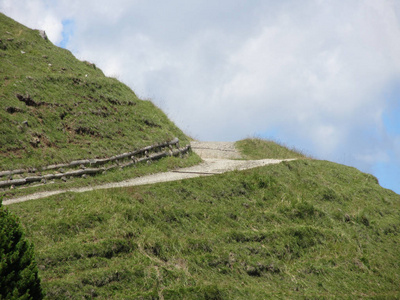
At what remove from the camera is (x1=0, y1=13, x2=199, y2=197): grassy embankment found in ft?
55.6

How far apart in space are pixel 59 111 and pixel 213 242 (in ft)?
33.0

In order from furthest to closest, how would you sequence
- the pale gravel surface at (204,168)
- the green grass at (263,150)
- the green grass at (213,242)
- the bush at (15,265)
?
the green grass at (263,150), the pale gravel surface at (204,168), the green grass at (213,242), the bush at (15,265)

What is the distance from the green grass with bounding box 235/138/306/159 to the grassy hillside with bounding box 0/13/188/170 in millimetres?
5315

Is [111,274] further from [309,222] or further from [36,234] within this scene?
[309,222]

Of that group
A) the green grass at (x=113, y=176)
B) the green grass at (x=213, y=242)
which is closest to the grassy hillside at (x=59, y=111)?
→ the green grass at (x=113, y=176)

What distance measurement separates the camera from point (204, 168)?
67.3 ft

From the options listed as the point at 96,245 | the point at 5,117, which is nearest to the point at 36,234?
the point at 96,245

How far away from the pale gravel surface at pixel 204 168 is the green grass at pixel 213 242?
161 cm

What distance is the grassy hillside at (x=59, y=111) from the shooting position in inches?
673

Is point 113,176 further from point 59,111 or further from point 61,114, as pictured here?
point 59,111

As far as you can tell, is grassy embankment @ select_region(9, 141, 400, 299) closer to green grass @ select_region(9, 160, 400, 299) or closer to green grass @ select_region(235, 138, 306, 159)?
green grass @ select_region(9, 160, 400, 299)

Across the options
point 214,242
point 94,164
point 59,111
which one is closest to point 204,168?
point 94,164

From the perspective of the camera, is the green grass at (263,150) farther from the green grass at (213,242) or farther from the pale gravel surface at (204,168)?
the green grass at (213,242)

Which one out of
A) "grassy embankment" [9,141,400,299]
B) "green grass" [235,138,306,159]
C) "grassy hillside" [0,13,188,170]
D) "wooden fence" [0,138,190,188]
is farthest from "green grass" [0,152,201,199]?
"green grass" [235,138,306,159]
